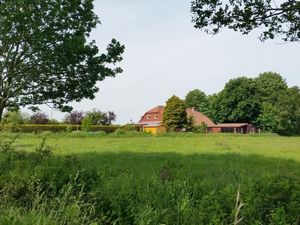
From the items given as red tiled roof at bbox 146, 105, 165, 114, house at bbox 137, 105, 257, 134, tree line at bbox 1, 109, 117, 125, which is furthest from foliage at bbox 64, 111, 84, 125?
red tiled roof at bbox 146, 105, 165, 114

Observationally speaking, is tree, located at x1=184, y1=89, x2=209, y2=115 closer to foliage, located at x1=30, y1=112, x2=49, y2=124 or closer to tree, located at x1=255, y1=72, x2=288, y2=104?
tree, located at x1=255, y1=72, x2=288, y2=104

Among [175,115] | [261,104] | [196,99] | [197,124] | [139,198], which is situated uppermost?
[196,99]

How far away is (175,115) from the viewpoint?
64312 millimetres

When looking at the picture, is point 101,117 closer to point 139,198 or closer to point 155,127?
point 155,127

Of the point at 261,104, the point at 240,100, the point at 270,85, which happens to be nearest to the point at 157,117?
the point at 240,100

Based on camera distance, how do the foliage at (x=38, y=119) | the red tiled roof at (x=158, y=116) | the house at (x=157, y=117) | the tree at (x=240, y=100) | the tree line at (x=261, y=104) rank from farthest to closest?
1. the red tiled roof at (x=158, y=116)
2. the house at (x=157, y=117)
3. the tree at (x=240, y=100)
4. the tree line at (x=261, y=104)
5. the foliage at (x=38, y=119)

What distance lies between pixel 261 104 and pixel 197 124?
13423 millimetres

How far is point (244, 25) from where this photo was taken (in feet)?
22.9

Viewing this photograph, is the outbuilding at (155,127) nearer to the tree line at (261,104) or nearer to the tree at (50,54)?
the tree line at (261,104)

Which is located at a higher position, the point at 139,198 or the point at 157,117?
the point at 157,117

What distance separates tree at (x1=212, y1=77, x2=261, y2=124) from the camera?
258 ft

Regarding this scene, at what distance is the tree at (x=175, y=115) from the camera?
211ft

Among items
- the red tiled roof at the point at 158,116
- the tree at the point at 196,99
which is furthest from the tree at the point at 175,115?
the tree at the point at 196,99

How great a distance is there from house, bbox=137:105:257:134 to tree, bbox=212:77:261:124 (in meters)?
1.89
